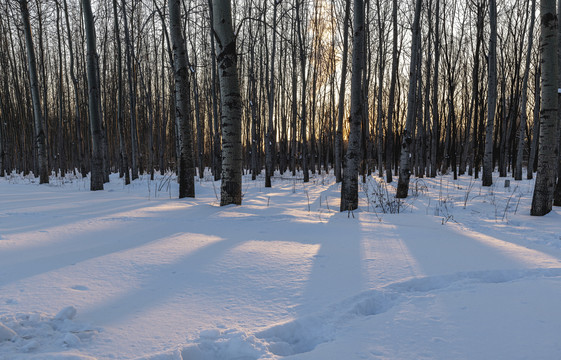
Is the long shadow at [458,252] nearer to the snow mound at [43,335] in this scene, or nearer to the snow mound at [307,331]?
the snow mound at [307,331]

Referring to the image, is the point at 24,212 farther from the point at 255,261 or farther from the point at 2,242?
the point at 255,261

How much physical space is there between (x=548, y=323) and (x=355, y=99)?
4505 millimetres

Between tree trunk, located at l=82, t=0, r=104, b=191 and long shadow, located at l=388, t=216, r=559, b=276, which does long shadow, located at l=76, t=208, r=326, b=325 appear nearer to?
long shadow, located at l=388, t=216, r=559, b=276

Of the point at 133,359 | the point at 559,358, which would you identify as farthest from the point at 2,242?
the point at 559,358

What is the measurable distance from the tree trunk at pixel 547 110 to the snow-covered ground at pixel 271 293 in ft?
7.27

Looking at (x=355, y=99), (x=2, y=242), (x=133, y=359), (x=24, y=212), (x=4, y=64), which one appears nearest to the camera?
(x=133, y=359)

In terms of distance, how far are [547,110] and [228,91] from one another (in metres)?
5.23

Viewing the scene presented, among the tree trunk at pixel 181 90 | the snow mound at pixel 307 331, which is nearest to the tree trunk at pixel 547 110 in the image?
the snow mound at pixel 307 331

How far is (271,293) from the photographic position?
1818 millimetres

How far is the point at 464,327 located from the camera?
4.82 ft

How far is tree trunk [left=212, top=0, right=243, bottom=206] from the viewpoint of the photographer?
4934 millimetres

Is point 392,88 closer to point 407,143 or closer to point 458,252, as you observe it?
point 407,143

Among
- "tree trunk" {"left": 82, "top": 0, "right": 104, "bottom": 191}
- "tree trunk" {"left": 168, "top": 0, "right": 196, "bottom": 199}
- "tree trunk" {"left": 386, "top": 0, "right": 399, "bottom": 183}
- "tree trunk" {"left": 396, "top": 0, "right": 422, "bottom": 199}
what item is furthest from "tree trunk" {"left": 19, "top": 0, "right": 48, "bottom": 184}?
"tree trunk" {"left": 386, "top": 0, "right": 399, "bottom": 183}

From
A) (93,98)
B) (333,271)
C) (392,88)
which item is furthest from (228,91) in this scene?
(392,88)
